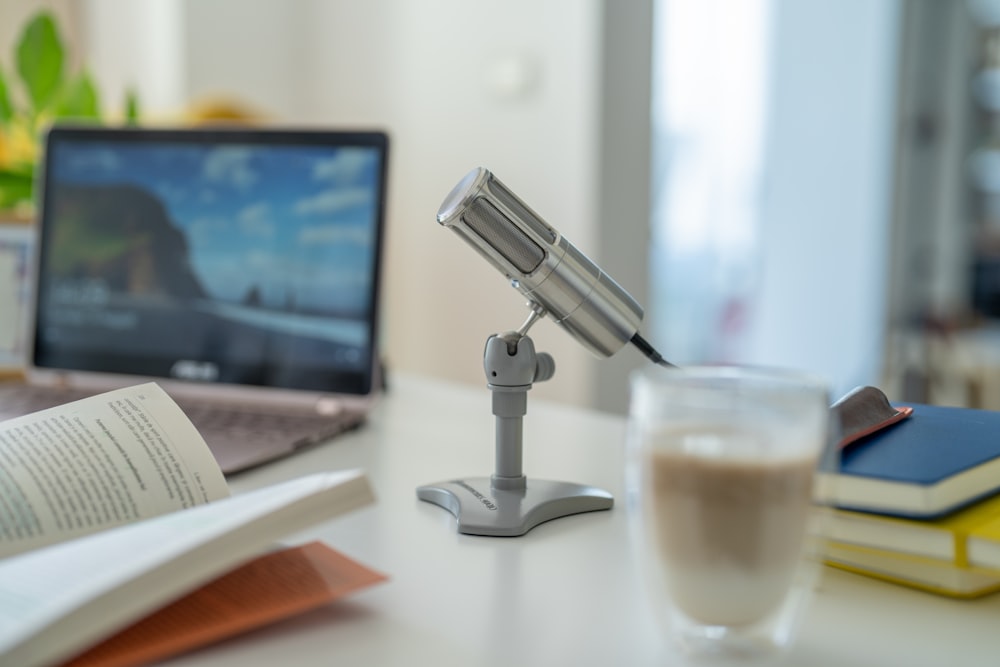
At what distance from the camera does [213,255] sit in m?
1.04

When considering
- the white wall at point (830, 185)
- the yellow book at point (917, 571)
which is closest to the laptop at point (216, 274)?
the yellow book at point (917, 571)

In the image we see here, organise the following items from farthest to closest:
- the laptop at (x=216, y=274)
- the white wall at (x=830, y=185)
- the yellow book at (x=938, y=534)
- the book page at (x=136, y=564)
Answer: the white wall at (x=830, y=185)
the laptop at (x=216, y=274)
the yellow book at (x=938, y=534)
the book page at (x=136, y=564)

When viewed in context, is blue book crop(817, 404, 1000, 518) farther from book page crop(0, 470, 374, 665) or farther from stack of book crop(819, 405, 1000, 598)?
book page crop(0, 470, 374, 665)

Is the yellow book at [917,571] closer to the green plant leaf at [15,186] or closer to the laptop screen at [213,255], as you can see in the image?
the laptop screen at [213,255]

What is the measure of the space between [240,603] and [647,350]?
0.33 m

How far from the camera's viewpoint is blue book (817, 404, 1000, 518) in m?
0.49

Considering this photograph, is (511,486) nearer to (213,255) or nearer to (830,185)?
(213,255)

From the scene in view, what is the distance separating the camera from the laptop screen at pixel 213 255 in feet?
3.20

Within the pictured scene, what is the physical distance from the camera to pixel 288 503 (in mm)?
433

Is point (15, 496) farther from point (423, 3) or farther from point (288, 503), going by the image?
point (423, 3)

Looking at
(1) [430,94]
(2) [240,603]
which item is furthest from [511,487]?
(1) [430,94]

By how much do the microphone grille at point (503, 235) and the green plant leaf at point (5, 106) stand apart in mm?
1094

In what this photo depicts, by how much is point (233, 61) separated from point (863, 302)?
2.24 metres

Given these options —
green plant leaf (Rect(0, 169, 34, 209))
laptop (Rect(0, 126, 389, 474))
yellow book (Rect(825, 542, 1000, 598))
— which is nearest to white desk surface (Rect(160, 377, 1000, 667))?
yellow book (Rect(825, 542, 1000, 598))
